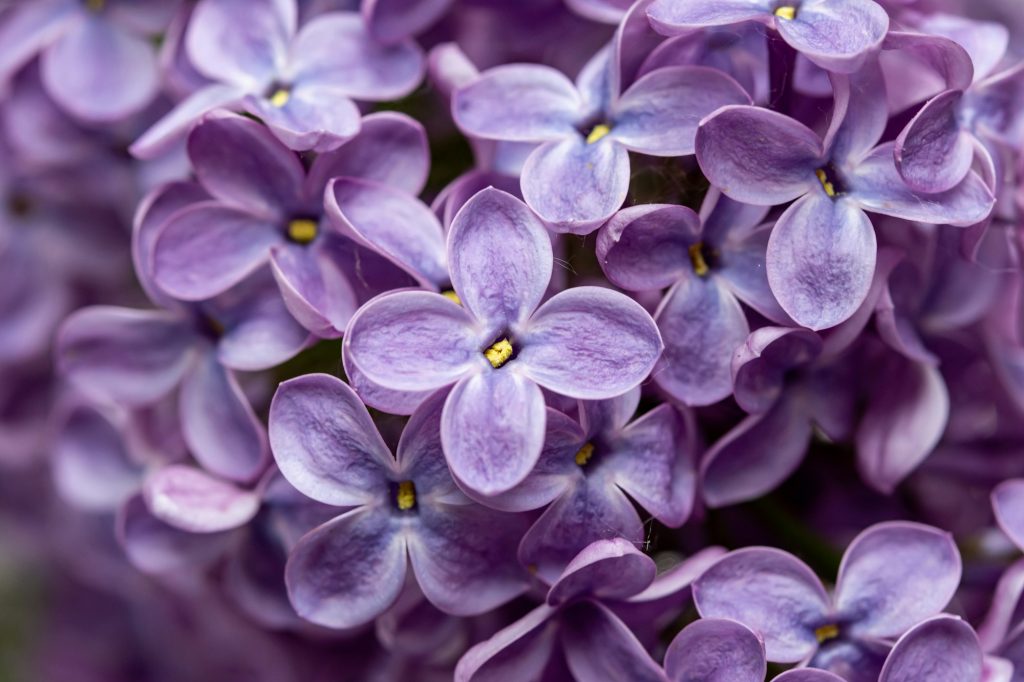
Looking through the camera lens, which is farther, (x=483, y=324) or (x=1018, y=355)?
(x=1018, y=355)

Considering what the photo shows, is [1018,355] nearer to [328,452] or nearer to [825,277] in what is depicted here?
[825,277]

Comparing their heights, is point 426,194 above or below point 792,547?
above

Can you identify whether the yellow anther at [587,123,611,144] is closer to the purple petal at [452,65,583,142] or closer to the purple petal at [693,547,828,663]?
the purple petal at [452,65,583,142]

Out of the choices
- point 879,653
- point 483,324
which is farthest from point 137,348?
point 879,653

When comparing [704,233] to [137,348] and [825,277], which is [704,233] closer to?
[825,277]

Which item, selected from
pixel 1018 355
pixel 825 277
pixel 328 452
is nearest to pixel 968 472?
pixel 1018 355

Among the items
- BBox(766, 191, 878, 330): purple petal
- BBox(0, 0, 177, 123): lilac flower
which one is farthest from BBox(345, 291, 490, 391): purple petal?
BBox(0, 0, 177, 123): lilac flower

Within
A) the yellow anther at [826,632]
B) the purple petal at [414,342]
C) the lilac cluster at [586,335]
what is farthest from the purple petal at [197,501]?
the yellow anther at [826,632]

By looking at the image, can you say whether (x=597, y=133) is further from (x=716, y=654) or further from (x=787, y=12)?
(x=716, y=654)
